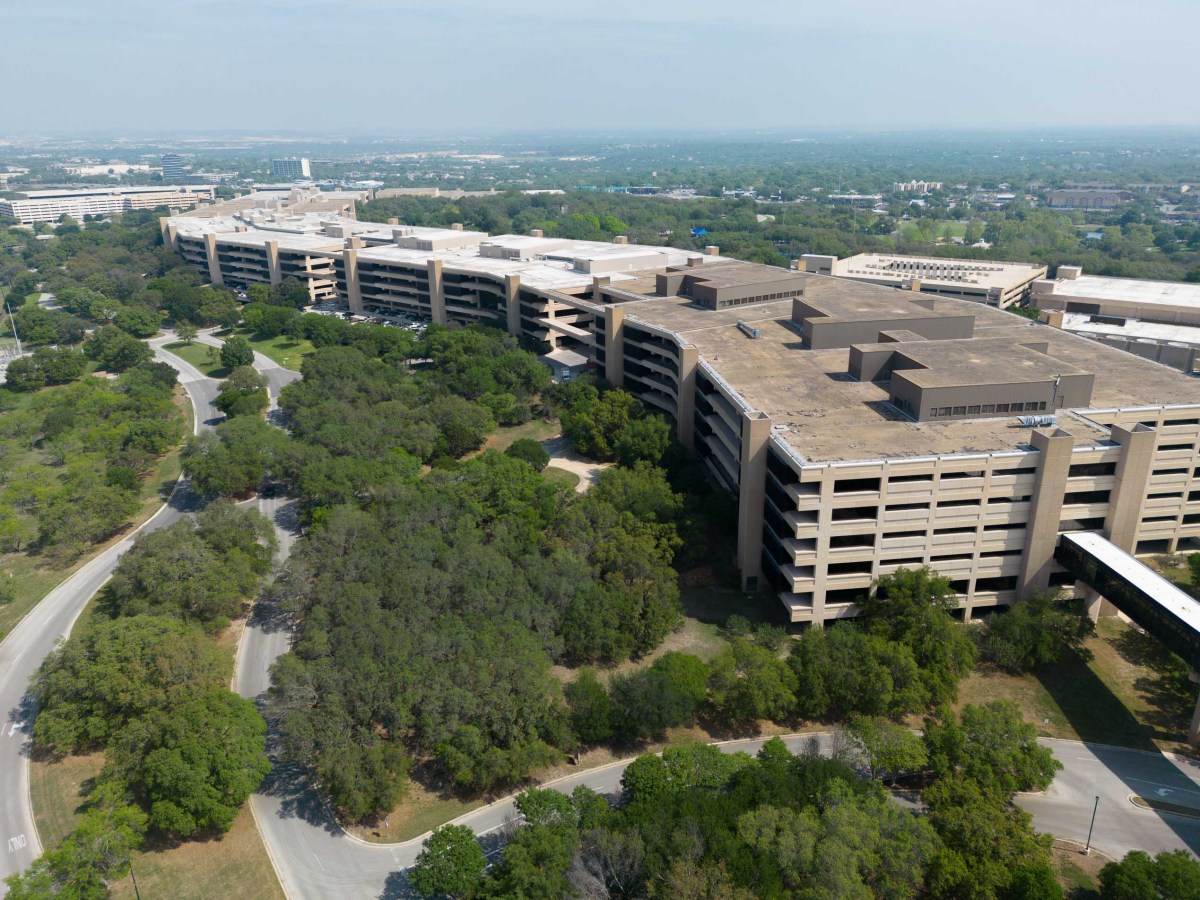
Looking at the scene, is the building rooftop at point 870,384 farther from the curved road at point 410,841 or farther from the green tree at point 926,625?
the curved road at point 410,841

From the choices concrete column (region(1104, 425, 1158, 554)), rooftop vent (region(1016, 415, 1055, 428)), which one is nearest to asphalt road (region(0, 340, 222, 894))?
rooftop vent (region(1016, 415, 1055, 428))

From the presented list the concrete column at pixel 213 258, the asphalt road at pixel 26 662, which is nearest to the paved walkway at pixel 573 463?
the asphalt road at pixel 26 662

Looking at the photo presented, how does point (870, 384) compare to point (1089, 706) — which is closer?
point (1089, 706)

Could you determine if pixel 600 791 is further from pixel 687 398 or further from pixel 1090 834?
pixel 687 398

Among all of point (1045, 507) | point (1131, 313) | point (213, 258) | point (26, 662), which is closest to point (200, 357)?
point (213, 258)

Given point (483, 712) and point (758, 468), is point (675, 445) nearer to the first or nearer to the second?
point (758, 468)

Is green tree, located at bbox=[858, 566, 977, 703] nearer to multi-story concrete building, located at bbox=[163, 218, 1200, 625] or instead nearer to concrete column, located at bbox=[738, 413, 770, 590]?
multi-story concrete building, located at bbox=[163, 218, 1200, 625]

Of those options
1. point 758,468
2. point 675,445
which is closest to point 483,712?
point 758,468
